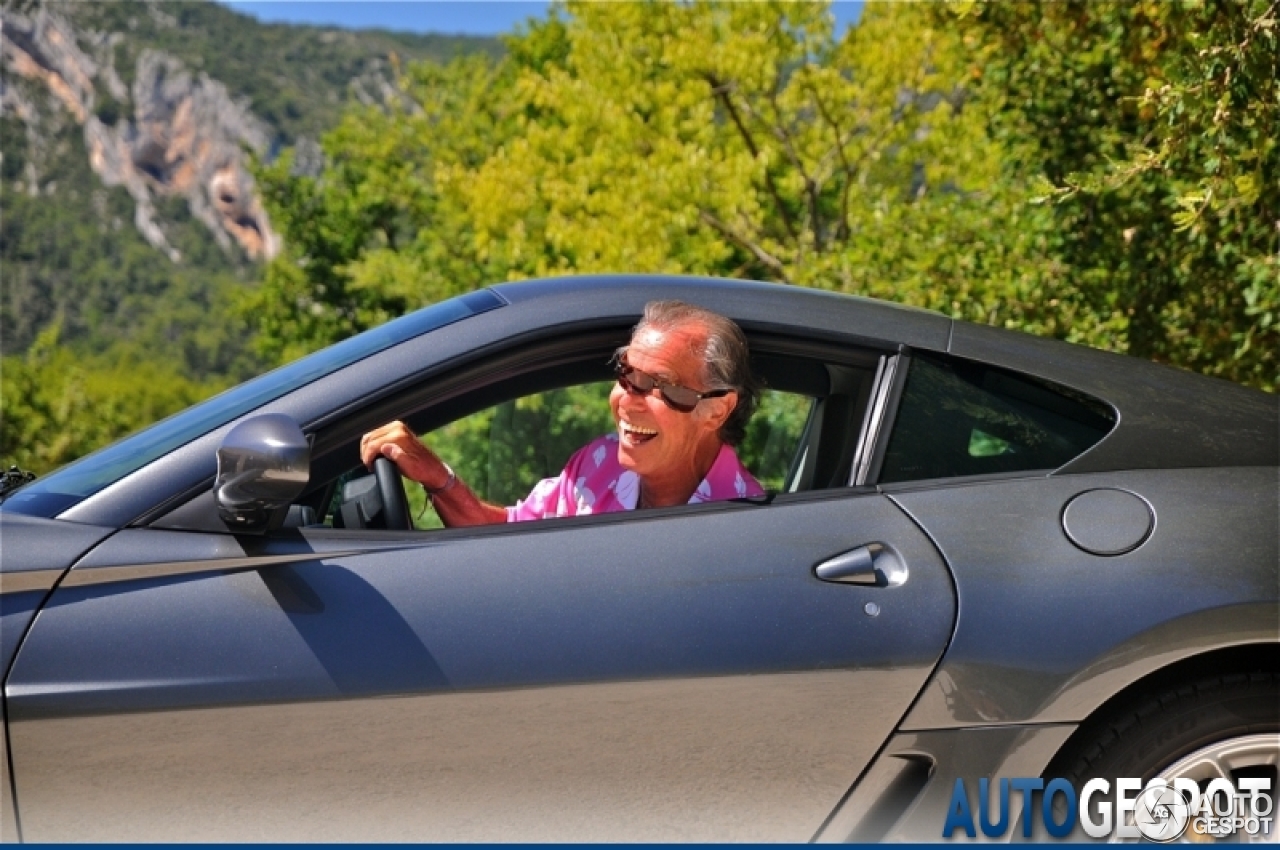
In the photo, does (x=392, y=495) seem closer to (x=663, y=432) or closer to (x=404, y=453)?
(x=404, y=453)

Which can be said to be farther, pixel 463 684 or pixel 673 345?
pixel 673 345

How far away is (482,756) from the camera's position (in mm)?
2156

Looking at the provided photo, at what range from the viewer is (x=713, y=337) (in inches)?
103

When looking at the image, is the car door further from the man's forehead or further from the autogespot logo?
the man's forehead

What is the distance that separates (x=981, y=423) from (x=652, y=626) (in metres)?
0.75

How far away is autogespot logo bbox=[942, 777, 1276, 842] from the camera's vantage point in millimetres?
2305

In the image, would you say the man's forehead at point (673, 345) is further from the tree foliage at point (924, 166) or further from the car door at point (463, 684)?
the tree foliage at point (924, 166)

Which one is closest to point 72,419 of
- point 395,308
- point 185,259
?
point 395,308

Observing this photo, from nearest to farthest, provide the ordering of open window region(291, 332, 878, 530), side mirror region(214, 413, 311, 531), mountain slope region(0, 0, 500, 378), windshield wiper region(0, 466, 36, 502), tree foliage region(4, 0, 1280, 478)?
side mirror region(214, 413, 311, 531) → open window region(291, 332, 878, 530) → windshield wiper region(0, 466, 36, 502) → tree foliage region(4, 0, 1280, 478) → mountain slope region(0, 0, 500, 378)

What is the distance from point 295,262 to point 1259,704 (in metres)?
37.4

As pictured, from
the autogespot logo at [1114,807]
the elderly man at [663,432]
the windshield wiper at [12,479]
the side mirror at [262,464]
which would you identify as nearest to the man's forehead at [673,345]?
the elderly man at [663,432]

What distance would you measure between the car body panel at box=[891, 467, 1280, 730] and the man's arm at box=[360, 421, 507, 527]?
83cm

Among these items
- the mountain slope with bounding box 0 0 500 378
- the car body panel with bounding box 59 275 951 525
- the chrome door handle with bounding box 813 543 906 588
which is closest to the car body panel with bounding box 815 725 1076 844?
the chrome door handle with bounding box 813 543 906 588

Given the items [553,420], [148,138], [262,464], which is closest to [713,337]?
[553,420]
